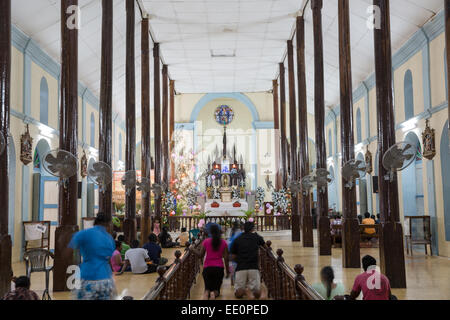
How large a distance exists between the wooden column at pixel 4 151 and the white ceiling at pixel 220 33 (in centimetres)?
567

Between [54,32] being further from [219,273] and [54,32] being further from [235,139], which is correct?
[235,139]

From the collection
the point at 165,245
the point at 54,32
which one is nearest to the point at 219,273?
the point at 165,245

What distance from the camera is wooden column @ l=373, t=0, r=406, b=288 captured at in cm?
849

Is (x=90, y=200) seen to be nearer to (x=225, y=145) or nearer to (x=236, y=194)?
(x=236, y=194)

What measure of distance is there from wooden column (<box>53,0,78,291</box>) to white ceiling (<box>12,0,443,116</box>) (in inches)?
175

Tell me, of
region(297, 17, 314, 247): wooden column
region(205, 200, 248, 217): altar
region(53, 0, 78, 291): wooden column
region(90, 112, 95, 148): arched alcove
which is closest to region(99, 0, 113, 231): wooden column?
region(53, 0, 78, 291): wooden column

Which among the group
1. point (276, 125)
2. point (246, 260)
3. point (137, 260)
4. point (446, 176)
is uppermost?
point (276, 125)

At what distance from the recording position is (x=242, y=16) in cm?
1866

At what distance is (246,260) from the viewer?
293 inches

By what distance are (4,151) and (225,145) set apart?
21.9 metres

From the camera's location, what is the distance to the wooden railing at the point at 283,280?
5.13 m

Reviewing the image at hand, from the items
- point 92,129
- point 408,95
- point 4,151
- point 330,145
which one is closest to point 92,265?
point 4,151

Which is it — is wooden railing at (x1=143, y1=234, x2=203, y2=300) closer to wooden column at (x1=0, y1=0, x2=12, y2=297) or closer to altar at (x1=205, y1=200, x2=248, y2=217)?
wooden column at (x1=0, y1=0, x2=12, y2=297)

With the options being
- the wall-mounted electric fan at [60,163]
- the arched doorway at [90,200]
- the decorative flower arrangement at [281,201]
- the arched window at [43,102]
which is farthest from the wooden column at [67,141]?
the decorative flower arrangement at [281,201]
